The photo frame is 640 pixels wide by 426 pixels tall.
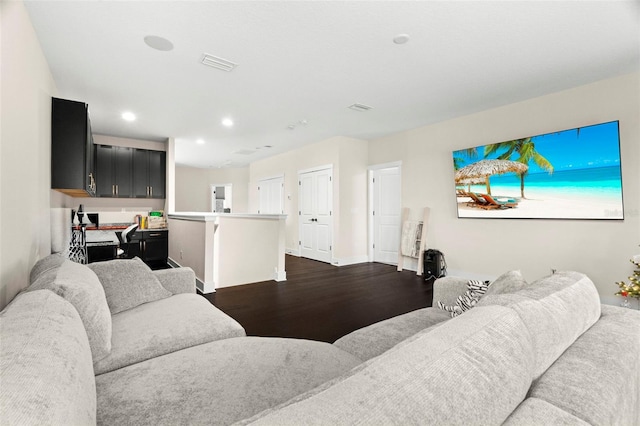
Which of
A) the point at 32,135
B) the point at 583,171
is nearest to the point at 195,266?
the point at 32,135

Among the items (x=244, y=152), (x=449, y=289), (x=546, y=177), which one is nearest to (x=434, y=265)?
(x=546, y=177)

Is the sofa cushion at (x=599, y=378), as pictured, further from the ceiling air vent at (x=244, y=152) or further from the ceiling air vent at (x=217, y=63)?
the ceiling air vent at (x=244, y=152)

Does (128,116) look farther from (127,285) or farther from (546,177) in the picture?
(546,177)

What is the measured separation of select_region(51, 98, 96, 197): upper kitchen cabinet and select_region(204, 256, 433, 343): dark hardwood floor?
1.97 metres

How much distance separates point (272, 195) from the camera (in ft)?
26.8

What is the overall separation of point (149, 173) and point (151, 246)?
1490mm

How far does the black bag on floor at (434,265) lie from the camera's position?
485 centimetres

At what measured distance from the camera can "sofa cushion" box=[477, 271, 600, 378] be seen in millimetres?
824

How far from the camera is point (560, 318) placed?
0.93 metres

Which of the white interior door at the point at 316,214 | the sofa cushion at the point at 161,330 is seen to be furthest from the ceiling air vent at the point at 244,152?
the sofa cushion at the point at 161,330

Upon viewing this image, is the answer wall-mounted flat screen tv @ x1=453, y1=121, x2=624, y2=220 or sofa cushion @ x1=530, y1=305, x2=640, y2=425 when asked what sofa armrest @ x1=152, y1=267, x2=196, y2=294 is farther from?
wall-mounted flat screen tv @ x1=453, y1=121, x2=624, y2=220

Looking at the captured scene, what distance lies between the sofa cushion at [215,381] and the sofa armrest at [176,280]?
1.07 metres

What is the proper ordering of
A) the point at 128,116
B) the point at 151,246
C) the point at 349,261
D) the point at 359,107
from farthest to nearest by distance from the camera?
1. the point at 349,261
2. the point at 151,246
3. the point at 128,116
4. the point at 359,107

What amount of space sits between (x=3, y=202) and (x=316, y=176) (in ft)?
17.2
